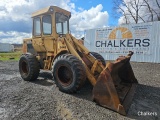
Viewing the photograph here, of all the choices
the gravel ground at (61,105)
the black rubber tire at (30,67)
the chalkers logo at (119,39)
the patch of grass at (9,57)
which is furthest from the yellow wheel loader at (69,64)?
the patch of grass at (9,57)

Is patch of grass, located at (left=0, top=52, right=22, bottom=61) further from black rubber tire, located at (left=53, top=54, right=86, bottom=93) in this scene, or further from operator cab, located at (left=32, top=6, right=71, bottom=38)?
black rubber tire, located at (left=53, top=54, right=86, bottom=93)

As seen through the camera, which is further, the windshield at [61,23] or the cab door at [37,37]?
the cab door at [37,37]

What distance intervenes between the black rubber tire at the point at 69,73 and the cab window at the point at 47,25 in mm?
1861

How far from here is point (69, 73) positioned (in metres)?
5.72

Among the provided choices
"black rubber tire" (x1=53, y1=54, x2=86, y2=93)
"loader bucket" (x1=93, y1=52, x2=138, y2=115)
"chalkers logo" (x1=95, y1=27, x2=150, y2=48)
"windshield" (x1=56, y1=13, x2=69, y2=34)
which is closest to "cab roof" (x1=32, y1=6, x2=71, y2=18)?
"windshield" (x1=56, y1=13, x2=69, y2=34)

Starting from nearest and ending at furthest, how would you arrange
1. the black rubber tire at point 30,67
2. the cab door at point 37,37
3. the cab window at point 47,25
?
the cab window at point 47,25
the black rubber tire at point 30,67
the cab door at point 37,37

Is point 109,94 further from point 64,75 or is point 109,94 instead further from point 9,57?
point 9,57

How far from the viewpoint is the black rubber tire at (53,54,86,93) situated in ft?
17.2

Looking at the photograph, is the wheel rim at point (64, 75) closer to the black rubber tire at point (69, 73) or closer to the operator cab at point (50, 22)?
the black rubber tire at point (69, 73)

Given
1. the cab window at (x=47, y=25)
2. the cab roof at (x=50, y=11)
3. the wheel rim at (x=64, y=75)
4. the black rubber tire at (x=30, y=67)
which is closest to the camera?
the wheel rim at (x=64, y=75)

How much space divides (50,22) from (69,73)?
8.02 ft

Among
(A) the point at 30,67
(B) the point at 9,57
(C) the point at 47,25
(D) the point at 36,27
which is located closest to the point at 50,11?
(C) the point at 47,25

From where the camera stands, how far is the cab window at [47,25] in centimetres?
708

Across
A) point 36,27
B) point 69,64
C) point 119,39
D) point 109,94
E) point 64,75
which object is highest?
point 36,27
